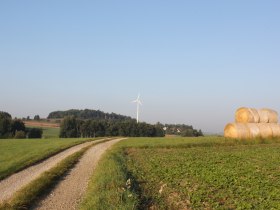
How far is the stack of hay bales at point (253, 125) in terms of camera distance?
3900 centimetres

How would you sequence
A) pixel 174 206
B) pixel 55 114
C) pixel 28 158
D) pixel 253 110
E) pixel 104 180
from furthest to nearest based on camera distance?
pixel 55 114
pixel 253 110
pixel 28 158
pixel 104 180
pixel 174 206

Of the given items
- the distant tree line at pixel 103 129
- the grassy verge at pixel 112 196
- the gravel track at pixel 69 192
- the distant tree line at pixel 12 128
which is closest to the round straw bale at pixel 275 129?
the gravel track at pixel 69 192

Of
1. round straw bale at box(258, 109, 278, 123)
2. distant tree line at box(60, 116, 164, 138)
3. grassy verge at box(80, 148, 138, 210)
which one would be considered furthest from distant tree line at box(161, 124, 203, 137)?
grassy verge at box(80, 148, 138, 210)

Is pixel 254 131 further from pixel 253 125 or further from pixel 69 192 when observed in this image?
pixel 69 192

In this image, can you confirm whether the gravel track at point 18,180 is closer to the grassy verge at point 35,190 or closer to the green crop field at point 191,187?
the grassy verge at point 35,190

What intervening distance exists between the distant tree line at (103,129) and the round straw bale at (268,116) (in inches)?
2182

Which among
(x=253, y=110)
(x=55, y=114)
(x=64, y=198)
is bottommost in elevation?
(x=64, y=198)

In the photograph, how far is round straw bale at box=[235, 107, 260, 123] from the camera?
133 ft

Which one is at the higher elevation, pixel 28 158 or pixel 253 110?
pixel 253 110

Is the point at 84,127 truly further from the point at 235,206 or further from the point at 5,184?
the point at 235,206

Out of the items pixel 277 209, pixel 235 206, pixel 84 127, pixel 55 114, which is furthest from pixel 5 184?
pixel 55 114

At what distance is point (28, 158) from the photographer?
92.0 feet

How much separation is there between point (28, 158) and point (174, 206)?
18.7 metres

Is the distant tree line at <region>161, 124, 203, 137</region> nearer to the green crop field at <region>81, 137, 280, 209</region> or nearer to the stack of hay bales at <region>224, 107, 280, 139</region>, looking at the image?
the stack of hay bales at <region>224, 107, 280, 139</region>
